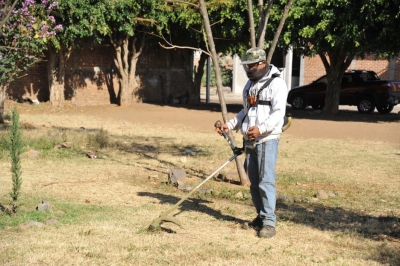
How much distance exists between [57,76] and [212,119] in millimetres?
6106

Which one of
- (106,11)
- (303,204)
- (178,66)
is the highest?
(106,11)

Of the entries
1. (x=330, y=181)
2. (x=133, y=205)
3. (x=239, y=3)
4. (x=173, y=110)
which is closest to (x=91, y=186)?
(x=133, y=205)

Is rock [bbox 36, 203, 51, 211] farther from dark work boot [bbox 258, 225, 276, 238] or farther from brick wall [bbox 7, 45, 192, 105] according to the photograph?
brick wall [bbox 7, 45, 192, 105]

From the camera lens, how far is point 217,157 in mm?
12289

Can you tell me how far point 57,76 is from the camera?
22953mm

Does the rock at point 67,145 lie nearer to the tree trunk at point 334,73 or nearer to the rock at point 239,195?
the rock at point 239,195

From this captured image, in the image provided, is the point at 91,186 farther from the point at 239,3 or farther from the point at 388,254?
the point at 239,3

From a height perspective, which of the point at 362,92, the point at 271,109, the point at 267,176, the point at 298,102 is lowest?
the point at 298,102

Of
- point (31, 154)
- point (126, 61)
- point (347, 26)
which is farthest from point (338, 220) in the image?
point (126, 61)

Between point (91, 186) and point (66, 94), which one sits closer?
point (91, 186)

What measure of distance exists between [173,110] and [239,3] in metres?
5.31

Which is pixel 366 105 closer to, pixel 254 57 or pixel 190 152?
pixel 190 152

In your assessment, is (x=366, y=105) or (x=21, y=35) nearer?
(x=21, y=35)

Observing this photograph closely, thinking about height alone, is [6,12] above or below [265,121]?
above
